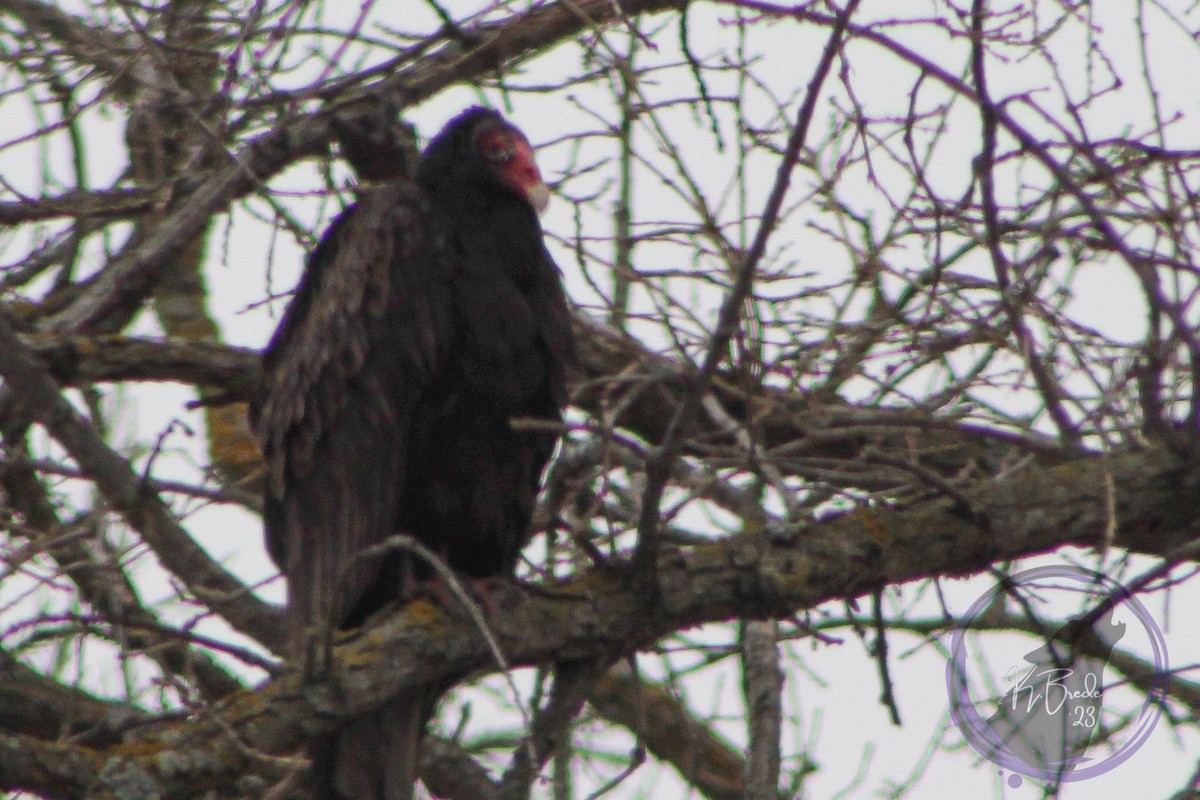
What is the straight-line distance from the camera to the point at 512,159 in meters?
3.69

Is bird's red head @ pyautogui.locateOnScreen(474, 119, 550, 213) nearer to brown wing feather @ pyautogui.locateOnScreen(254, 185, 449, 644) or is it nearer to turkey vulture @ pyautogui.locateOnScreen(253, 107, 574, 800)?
turkey vulture @ pyautogui.locateOnScreen(253, 107, 574, 800)

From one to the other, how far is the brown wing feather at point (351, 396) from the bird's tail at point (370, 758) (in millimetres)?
309

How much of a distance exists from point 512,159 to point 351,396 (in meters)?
0.80

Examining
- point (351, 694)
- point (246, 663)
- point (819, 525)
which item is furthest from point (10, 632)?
point (819, 525)

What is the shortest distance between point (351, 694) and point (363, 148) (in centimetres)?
198

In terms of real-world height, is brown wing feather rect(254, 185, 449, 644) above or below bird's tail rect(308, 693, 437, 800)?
above

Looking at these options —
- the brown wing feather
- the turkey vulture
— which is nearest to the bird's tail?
the turkey vulture

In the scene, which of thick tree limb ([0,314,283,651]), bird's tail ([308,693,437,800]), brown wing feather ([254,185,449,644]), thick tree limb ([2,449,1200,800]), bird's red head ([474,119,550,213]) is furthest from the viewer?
bird's red head ([474,119,550,213])

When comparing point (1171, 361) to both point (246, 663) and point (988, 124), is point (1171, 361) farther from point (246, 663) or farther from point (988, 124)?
point (246, 663)

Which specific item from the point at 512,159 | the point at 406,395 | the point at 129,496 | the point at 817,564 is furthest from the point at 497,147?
the point at 817,564

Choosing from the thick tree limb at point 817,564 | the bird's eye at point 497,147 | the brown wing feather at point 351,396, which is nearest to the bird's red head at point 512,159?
the bird's eye at point 497,147

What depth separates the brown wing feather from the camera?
322cm

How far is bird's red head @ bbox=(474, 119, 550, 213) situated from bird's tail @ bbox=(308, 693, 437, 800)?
1.31 m

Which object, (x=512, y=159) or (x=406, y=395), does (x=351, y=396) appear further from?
(x=512, y=159)
